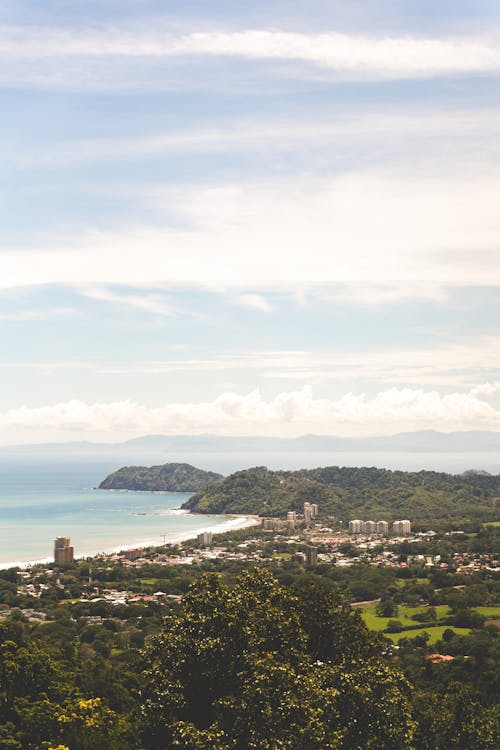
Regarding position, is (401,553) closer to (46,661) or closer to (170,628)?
(46,661)

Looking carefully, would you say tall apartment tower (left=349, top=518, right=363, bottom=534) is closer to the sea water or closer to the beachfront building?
the sea water

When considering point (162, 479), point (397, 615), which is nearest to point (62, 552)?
point (397, 615)

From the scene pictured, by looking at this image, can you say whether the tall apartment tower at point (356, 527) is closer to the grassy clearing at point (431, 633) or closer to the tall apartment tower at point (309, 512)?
the tall apartment tower at point (309, 512)

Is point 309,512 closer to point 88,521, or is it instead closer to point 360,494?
point 360,494

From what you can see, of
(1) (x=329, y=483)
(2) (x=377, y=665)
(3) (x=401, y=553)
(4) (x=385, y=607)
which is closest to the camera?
(2) (x=377, y=665)

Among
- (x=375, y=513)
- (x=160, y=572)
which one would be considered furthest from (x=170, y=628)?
(x=375, y=513)

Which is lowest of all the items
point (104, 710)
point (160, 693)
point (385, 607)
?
point (385, 607)
